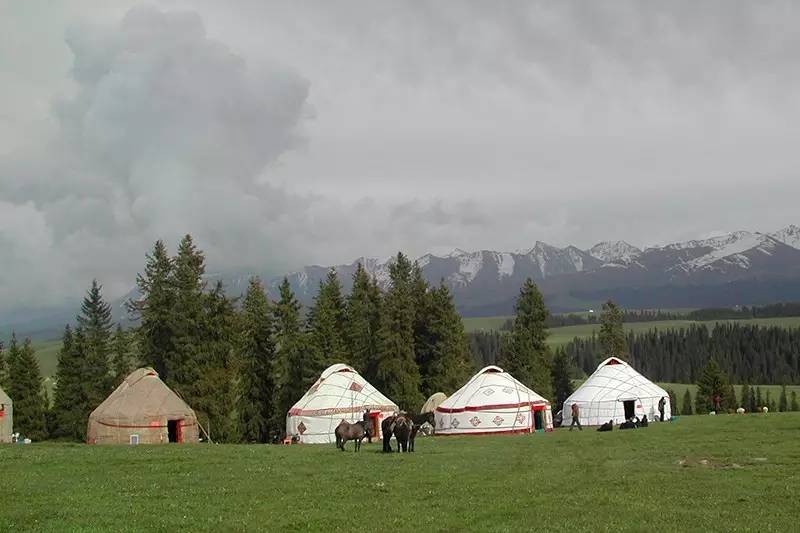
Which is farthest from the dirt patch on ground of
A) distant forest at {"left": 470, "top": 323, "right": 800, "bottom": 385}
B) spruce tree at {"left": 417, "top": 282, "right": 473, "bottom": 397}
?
distant forest at {"left": 470, "top": 323, "right": 800, "bottom": 385}

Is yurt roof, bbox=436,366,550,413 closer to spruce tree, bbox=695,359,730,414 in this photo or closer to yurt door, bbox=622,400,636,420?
yurt door, bbox=622,400,636,420

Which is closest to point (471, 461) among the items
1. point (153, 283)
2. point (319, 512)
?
point (319, 512)

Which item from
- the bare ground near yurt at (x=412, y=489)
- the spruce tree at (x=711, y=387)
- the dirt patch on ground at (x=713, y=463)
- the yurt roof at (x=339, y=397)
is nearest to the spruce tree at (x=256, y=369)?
the yurt roof at (x=339, y=397)

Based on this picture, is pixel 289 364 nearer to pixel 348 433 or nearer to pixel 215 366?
pixel 215 366

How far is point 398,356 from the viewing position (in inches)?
2344

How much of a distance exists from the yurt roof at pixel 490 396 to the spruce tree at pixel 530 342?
688 inches

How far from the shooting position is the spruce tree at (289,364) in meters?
59.9

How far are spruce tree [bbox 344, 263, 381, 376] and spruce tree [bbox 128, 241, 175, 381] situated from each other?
14.2 metres

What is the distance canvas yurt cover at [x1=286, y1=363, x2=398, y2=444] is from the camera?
164 ft

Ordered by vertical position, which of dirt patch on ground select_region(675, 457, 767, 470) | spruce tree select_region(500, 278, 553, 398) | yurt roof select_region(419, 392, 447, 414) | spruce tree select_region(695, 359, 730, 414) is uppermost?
spruce tree select_region(500, 278, 553, 398)

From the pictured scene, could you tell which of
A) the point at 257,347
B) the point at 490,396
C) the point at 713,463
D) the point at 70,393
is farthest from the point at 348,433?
the point at 70,393

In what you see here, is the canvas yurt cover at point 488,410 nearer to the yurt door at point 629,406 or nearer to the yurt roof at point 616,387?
the yurt roof at point 616,387

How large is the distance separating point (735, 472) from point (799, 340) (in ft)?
594

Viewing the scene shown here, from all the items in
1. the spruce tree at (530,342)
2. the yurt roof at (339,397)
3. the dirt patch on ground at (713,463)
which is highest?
the spruce tree at (530,342)
